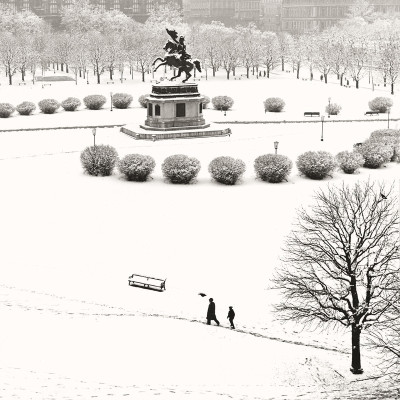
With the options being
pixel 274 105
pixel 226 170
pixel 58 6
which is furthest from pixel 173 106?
pixel 58 6

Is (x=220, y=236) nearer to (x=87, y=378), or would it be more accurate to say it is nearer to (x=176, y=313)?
(x=176, y=313)

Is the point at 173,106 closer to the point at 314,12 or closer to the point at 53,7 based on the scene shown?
the point at 53,7

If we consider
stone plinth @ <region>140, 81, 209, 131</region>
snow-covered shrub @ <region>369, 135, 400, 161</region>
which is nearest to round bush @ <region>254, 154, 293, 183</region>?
snow-covered shrub @ <region>369, 135, 400, 161</region>

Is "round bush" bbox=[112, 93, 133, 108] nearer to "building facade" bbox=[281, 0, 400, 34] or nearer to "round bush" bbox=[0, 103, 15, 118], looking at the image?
"round bush" bbox=[0, 103, 15, 118]

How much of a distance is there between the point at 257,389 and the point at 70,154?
35750 mm

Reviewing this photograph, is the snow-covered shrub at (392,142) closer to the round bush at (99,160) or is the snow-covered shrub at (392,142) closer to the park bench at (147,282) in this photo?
the round bush at (99,160)

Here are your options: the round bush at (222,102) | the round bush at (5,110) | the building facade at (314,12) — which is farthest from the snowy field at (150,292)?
the building facade at (314,12)

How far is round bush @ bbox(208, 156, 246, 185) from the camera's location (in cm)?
4091

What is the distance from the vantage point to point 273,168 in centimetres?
4122

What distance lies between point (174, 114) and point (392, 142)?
18.7 metres

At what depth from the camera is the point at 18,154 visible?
50.1 m

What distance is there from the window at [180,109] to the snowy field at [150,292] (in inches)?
204

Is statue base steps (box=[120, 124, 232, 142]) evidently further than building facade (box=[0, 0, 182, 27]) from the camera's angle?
No

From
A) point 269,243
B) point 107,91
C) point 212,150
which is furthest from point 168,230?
point 107,91
